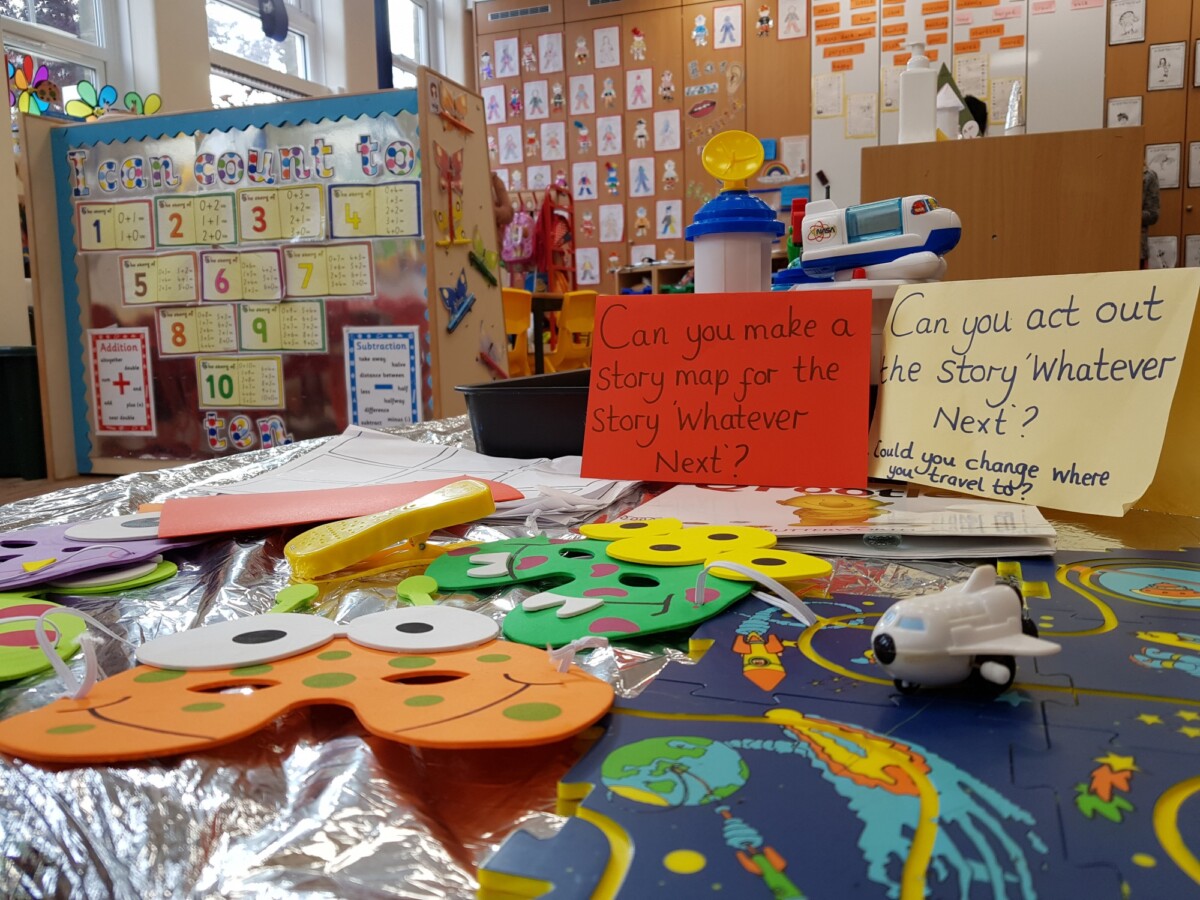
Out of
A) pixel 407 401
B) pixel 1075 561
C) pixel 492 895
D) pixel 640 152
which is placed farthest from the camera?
Answer: pixel 640 152

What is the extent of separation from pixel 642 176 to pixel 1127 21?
8.16ft

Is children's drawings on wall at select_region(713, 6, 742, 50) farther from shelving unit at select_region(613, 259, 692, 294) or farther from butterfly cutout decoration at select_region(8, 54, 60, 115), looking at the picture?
butterfly cutout decoration at select_region(8, 54, 60, 115)

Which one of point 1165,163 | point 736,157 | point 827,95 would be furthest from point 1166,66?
point 736,157

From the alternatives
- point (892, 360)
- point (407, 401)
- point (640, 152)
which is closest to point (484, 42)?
point (640, 152)

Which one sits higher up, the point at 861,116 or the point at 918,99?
the point at 861,116

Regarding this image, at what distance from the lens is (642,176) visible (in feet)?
16.6

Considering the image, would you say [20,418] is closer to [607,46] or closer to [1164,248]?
[607,46]

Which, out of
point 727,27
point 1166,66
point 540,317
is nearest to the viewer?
point 540,317

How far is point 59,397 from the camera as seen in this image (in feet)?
8.36

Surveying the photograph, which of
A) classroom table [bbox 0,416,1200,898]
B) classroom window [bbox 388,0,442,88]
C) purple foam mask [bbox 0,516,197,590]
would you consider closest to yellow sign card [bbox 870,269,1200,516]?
classroom table [bbox 0,416,1200,898]

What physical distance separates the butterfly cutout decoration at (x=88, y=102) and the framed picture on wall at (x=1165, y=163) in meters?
4.47

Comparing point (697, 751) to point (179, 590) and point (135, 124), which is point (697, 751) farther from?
point (135, 124)

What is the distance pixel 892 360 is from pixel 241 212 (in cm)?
210

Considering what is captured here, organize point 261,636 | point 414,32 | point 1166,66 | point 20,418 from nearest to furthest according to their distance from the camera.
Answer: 1. point 261,636
2. point 20,418
3. point 1166,66
4. point 414,32
